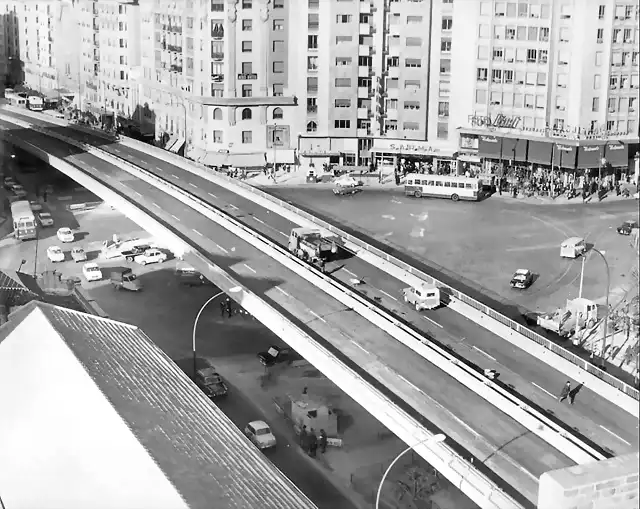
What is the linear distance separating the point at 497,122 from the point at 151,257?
19148mm

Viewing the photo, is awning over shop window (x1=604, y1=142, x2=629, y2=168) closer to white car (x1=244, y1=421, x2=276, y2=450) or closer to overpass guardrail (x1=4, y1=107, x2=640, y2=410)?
overpass guardrail (x1=4, y1=107, x2=640, y2=410)

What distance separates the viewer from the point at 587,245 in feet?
140

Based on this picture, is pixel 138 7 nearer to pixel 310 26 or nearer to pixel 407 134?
pixel 310 26

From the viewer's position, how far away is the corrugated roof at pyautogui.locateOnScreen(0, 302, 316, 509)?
1803 cm

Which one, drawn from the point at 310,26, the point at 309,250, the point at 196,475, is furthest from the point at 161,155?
the point at 196,475

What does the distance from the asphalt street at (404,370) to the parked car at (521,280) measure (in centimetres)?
864

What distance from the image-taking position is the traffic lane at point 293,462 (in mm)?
23547

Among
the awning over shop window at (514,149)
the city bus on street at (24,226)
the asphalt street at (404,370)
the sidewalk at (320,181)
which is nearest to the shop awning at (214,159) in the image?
the sidewalk at (320,181)

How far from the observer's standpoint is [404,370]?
2430 centimetres

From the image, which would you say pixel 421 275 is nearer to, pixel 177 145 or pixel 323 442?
pixel 323 442

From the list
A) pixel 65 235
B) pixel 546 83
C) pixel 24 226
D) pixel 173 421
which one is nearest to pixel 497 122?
pixel 546 83

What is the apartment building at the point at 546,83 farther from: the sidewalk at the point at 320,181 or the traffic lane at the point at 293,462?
the traffic lane at the point at 293,462

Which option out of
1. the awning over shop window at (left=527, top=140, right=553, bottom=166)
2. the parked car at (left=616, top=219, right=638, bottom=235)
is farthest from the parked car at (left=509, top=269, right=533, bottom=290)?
the awning over shop window at (left=527, top=140, right=553, bottom=166)

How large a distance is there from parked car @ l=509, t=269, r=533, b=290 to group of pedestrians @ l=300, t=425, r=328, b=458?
13482 mm
